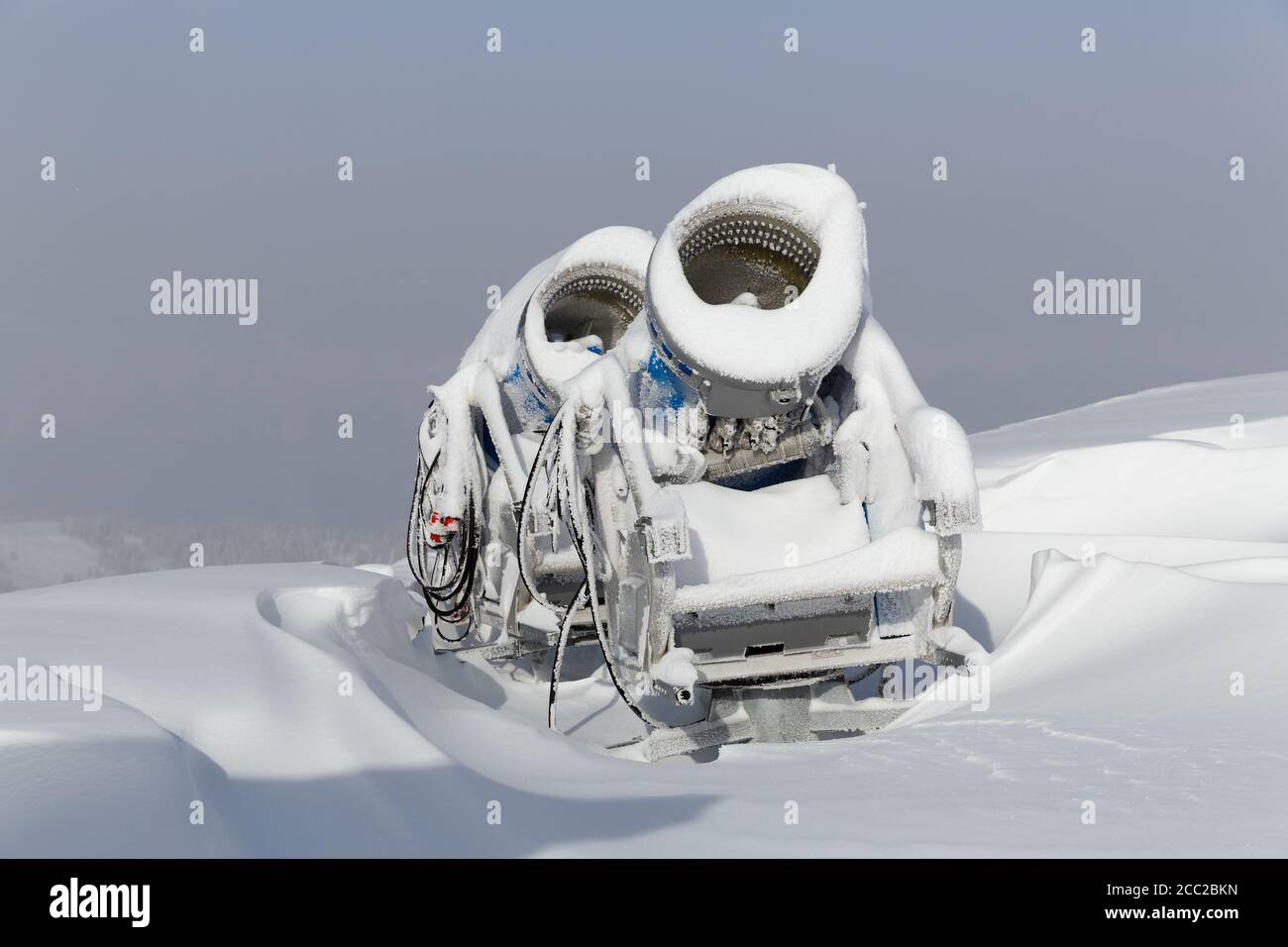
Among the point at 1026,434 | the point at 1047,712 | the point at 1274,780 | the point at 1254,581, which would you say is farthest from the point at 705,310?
the point at 1026,434

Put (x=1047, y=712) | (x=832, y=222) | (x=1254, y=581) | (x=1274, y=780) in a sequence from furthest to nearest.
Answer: (x=832, y=222) < (x=1254, y=581) < (x=1047, y=712) < (x=1274, y=780)

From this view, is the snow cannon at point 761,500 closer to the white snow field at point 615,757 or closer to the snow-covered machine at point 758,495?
the snow-covered machine at point 758,495

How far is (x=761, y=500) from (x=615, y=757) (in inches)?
47.4

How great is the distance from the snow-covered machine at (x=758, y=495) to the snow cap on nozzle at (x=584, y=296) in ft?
3.46

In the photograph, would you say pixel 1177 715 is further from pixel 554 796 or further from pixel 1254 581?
pixel 554 796

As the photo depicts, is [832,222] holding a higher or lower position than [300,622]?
higher

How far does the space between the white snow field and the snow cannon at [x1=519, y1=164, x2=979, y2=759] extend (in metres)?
0.43

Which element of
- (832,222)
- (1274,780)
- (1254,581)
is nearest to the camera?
(1274,780)

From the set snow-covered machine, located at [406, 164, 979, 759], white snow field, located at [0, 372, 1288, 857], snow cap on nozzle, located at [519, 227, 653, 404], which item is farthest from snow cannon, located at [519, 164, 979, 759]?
snow cap on nozzle, located at [519, 227, 653, 404]

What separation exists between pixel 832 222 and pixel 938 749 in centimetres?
204

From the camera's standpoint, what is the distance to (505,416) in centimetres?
625

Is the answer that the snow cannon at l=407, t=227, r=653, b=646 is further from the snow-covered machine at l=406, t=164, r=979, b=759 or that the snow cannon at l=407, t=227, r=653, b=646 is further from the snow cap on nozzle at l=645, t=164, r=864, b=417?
the snow cap on nozzle at l=645, t=164, r=864, b=417

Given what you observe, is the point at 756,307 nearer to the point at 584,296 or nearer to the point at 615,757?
the point at 584,296

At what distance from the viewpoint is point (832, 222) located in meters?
4.40
